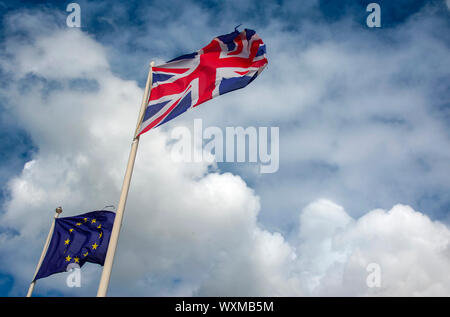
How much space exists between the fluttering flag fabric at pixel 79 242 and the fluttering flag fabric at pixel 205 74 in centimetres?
829

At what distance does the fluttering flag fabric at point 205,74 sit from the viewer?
47.2ft

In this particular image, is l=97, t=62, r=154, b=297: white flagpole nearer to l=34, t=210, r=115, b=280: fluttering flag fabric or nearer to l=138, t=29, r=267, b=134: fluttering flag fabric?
l=138, t=29, r=267, b=134: fluttering flag fabric

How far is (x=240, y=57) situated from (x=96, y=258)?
41.0ft

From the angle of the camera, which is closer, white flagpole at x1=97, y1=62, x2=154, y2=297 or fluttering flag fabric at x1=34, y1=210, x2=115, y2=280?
white flagpole at x1=97, y1=62, x2=154, y2=297

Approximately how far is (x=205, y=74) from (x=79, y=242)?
444 inches

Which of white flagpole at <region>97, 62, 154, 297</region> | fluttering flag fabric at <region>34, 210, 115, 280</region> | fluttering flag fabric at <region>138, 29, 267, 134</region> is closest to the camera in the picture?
white flagpole at <region>97, 62, 154, 297</region>

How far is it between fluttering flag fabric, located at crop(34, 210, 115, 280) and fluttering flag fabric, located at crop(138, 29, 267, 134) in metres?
8.29

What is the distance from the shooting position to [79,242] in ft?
65.5

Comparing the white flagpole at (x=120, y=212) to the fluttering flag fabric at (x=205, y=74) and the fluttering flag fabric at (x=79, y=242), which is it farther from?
the fluttering flag fabric at (x=79, y=242)

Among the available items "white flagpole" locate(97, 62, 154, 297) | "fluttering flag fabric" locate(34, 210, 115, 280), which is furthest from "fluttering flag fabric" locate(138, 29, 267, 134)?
"fluttering flag fabric" locate(34, 210, 115, 280)

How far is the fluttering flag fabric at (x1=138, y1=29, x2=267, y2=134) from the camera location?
1439 cm
